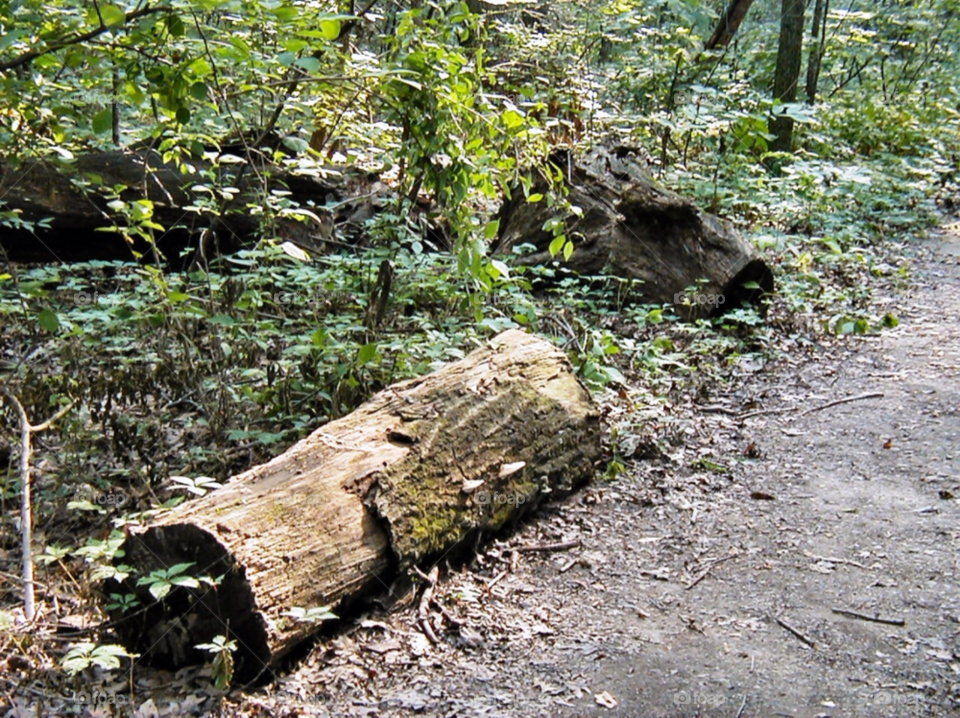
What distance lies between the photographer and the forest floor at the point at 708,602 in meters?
3.31

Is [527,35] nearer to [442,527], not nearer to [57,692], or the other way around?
[442,527]

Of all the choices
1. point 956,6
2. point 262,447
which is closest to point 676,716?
point 262,447

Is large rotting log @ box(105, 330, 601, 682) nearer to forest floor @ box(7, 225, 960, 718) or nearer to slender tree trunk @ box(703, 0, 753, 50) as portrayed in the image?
forest floor @ box(7, 225, 960, 718)

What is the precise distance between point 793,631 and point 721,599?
40 cm

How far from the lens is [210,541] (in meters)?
3.38

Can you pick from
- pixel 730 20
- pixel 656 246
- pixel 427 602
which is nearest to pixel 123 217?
pixel 656 246

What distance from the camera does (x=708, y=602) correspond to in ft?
13.2

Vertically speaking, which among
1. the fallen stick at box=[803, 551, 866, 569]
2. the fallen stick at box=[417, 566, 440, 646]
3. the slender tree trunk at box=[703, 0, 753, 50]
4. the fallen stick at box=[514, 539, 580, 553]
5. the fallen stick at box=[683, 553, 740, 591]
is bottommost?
the fallen stick at box=[514, 539, 580, 553]

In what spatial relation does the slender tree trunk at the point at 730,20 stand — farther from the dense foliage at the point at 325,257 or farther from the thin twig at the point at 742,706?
A: the thin twig at the point at 742,706

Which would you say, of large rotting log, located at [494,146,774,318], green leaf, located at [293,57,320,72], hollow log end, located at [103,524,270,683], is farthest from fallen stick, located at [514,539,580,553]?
large rotting log, located at [494,146,774,318]

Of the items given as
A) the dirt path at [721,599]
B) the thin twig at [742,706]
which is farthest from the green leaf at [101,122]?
the thin twig at [742,706]

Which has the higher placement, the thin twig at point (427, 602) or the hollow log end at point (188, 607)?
the hollow log end at point (188, 607)

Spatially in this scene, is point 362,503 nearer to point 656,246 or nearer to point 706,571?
point 706,571

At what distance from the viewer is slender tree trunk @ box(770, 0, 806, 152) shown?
1263cm
